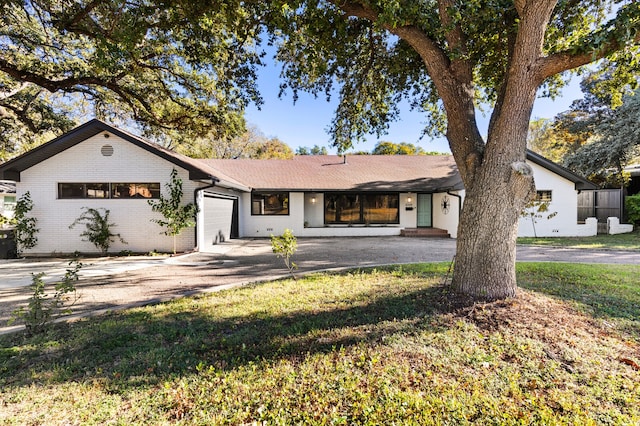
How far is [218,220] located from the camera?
40.3 ft

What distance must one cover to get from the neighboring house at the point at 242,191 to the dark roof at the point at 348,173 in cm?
6

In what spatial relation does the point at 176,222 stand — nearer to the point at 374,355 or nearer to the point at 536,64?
the point at 374,355

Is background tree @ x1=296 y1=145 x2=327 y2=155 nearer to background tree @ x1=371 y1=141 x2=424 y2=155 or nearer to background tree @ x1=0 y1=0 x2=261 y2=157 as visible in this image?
background tree @ x1=371 y1=141 x2=424 y2=155

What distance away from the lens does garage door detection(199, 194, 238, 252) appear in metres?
11.0

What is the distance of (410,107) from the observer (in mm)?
8195

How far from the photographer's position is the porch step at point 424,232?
1450cm

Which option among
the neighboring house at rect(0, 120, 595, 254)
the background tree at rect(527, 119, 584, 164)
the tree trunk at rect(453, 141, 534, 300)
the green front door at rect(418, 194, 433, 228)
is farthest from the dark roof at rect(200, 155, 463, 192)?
the background tree at rect(527, 119, 584, 164)

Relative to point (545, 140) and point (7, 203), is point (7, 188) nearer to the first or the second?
point (7, 203)

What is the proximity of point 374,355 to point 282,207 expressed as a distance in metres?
12.5

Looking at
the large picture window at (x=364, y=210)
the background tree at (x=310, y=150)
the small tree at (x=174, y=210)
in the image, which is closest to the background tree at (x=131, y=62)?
the small tree at (x=174, y=210)

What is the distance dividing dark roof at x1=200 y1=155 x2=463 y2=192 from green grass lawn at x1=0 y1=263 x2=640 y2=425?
10.4m

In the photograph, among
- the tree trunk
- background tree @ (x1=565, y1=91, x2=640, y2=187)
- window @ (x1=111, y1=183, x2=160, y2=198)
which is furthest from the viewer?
background tree @ (x1=565, y1=91, x2=640, y2=187)

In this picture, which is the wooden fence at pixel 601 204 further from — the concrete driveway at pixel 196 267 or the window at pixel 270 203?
the window at pixel 270 203

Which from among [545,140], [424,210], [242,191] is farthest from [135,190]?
[545,140]
